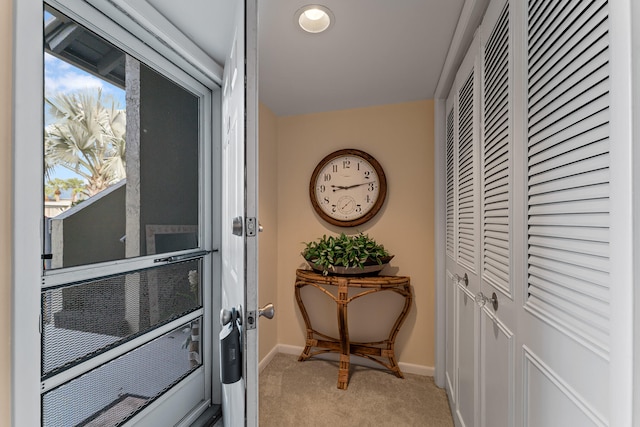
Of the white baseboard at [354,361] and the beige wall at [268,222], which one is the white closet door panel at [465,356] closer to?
the white baseboard at [354,361]

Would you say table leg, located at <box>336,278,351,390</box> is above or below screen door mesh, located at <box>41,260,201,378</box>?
below

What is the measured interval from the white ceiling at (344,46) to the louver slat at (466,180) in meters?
0.34

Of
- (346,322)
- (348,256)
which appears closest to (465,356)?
(346,322)

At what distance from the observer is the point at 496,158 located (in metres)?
1.13

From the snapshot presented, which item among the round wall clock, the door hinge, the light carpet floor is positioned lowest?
the light carpet floor

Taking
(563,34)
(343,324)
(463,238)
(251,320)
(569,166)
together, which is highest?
(563,34)

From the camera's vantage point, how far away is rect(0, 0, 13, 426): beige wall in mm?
665

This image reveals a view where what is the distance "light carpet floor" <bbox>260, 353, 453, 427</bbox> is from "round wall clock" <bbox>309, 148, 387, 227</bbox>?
122 cm

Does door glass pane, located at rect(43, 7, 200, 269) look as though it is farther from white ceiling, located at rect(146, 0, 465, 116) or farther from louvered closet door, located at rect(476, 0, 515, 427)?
louvered closet door, located at rect(476, 0, 515, 427)

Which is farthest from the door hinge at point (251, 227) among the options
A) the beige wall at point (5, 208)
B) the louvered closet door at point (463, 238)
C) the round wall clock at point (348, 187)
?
the round wall clock at point (348, 187)

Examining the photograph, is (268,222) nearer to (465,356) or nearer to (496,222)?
(465,356)

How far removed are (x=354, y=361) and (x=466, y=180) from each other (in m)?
1.79

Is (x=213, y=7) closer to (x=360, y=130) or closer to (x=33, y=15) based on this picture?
(x=33, y=15)

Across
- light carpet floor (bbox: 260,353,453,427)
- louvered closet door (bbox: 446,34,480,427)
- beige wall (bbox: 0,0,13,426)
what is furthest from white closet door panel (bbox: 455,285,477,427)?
beige wall (bbox: 0,0,13,426)
